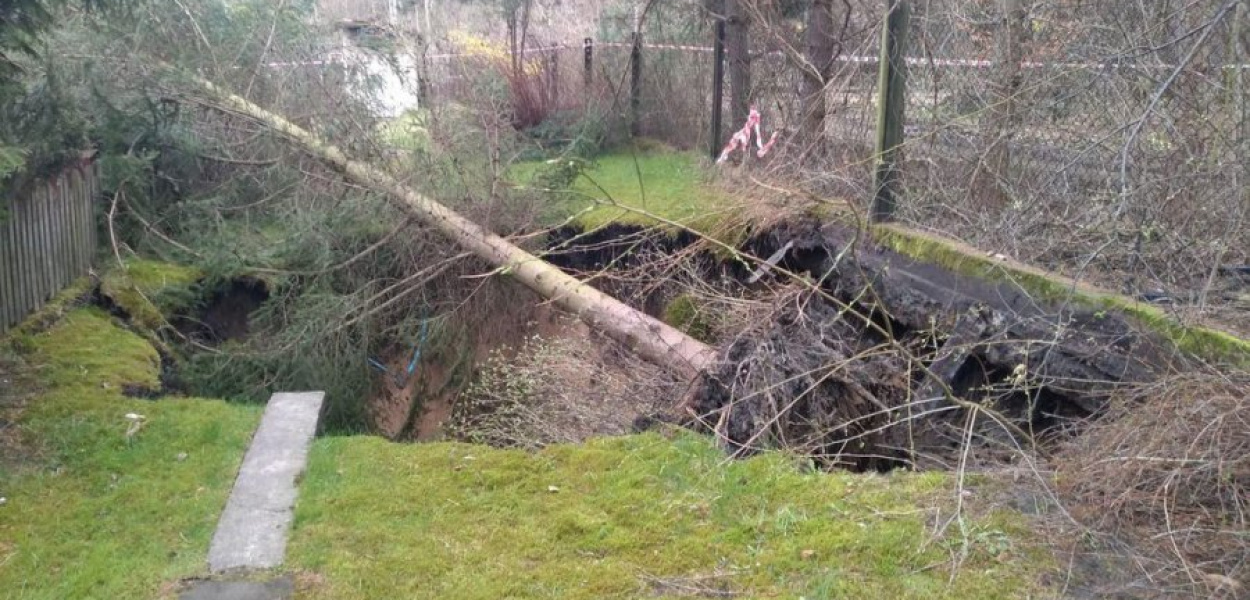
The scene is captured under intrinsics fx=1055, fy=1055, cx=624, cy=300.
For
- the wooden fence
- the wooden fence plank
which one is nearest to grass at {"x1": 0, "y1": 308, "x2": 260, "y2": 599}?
the wooden fence plank

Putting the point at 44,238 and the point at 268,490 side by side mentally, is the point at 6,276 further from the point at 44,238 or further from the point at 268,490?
the point at 268,490

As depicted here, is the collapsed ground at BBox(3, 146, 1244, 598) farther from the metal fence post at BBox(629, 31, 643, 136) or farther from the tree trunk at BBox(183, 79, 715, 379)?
the metal fence post at BBox(629, 31, 643, 136)

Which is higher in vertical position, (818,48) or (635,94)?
(818,48)

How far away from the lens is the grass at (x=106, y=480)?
14.5ft

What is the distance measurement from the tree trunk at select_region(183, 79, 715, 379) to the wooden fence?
1.94 metres

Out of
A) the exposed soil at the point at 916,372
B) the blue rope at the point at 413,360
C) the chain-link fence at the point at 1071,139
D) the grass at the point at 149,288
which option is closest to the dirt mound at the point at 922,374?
the exposed soil at the point at 916,372

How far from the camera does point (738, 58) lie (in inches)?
478

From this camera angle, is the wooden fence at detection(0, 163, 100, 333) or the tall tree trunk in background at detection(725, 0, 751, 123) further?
the tall tree trunk in background at detection(725, 0, 751, 123)

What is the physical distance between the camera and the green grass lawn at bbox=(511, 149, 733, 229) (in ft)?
30.4

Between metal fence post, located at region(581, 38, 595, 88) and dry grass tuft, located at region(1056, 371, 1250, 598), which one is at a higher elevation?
metal fence post, located at region(581, 38, 595, 88)

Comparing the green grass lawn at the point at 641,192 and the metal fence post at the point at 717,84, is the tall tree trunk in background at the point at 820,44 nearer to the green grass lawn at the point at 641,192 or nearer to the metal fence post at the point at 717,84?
the green grass lawn at the point at 641,192

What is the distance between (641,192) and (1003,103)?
12.7ft

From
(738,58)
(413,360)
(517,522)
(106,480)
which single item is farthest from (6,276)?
(738,58)

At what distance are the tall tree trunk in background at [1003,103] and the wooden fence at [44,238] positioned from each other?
6.16 metres
